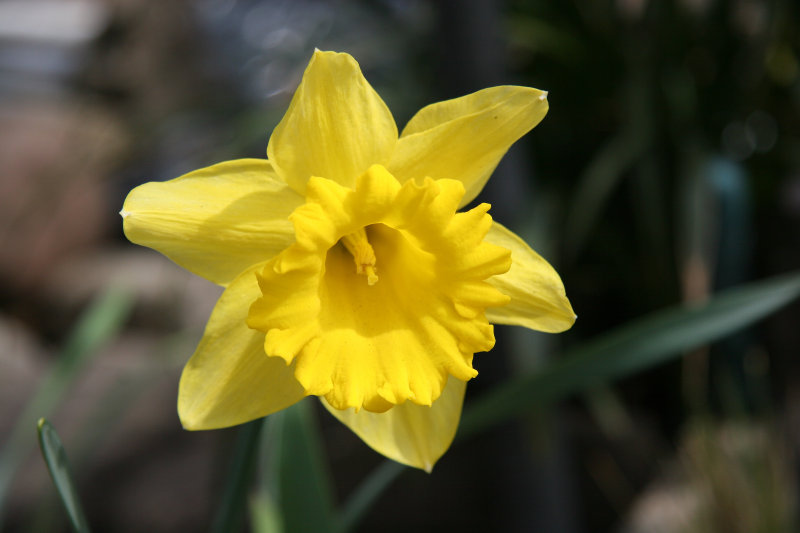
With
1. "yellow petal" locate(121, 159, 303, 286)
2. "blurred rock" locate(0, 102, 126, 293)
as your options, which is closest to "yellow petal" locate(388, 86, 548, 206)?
"yellow petal" locate(121, 159, 303, 286)

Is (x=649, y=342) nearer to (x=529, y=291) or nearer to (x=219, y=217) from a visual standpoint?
(x=529, y=291)

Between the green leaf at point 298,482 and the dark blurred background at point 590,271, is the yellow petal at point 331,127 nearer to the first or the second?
the green leaf at point 298,482

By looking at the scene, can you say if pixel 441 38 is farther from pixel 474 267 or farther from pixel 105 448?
pixel 105 448

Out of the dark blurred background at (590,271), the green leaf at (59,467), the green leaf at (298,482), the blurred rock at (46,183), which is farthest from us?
the blurred rock at (46,183)

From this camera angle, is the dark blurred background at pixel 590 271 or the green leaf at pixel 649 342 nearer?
the green leaf at pixel 649 342

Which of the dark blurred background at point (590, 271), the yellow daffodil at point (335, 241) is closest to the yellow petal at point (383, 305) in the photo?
the yellow daffodil at point (335, 241)

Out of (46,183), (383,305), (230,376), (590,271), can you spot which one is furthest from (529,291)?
(46,183)
